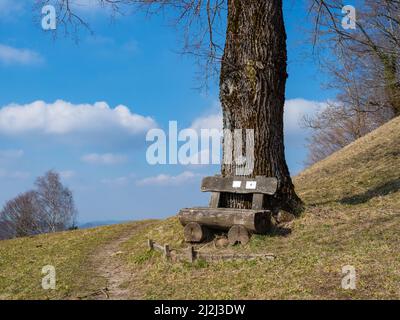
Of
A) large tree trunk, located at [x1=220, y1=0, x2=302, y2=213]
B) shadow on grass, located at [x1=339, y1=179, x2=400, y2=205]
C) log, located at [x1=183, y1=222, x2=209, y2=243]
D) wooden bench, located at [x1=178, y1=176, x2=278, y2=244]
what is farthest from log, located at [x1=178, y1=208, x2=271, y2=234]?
shadow on grass, located at [x1=339, y1=179, x2=400, y2=205]

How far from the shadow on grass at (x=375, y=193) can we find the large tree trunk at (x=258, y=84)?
179cm

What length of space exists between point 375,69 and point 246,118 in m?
20.8

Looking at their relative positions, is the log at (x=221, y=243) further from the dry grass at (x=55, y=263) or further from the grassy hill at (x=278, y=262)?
the dry grass at (x=55, y=263)

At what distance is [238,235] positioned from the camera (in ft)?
33.9

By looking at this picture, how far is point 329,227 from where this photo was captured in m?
10.6

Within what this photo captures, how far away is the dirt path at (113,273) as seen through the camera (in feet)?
27.9

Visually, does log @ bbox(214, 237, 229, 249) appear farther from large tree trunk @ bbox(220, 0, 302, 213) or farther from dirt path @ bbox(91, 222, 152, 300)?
dirt path @ bbox(91, 222, 152, 300)

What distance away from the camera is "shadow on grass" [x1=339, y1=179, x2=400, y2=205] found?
12.6 metres

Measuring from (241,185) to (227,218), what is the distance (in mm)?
1132

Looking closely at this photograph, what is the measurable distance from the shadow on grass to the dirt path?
624 cm

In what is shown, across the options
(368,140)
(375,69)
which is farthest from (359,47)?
(368,140)
